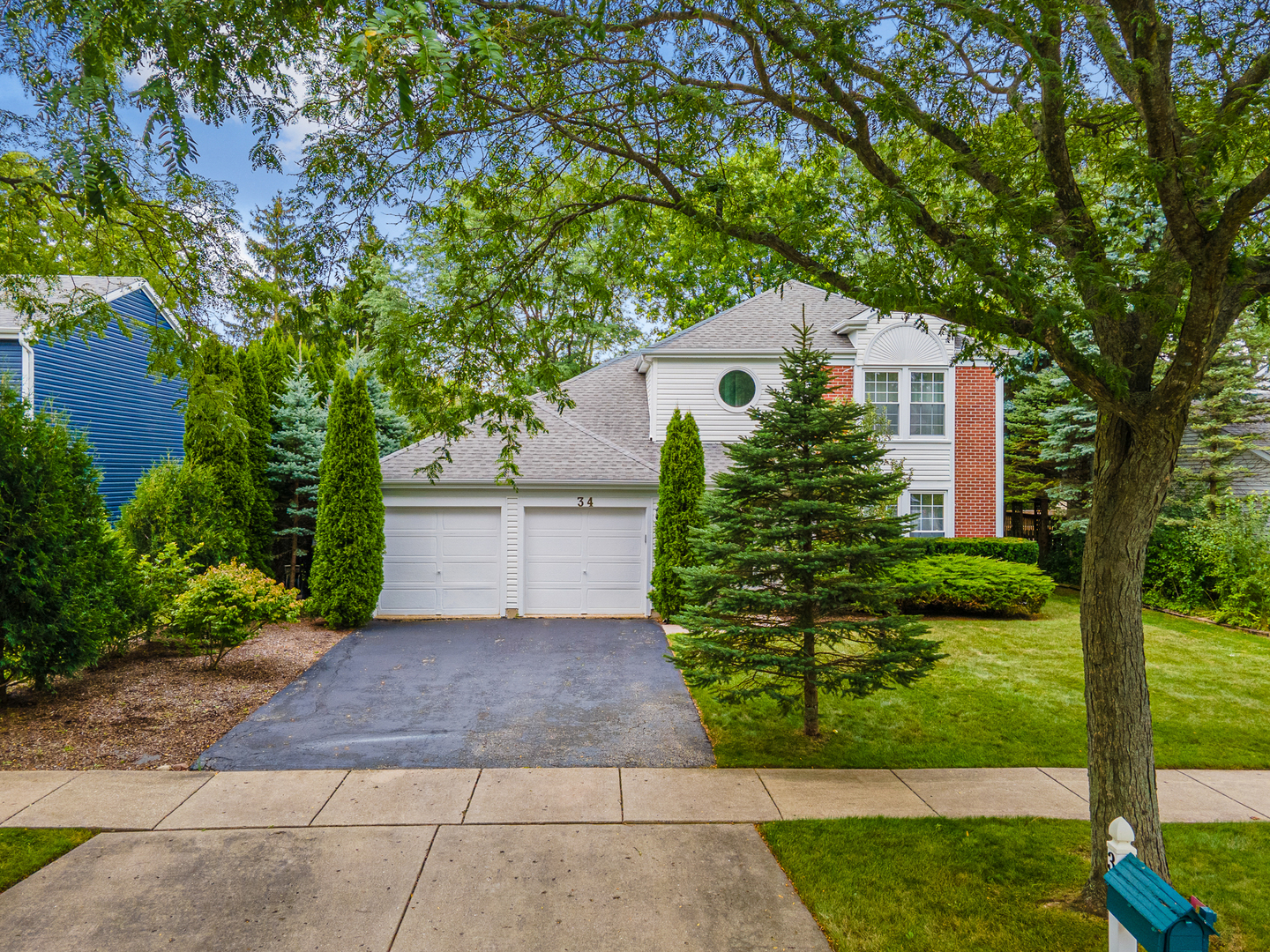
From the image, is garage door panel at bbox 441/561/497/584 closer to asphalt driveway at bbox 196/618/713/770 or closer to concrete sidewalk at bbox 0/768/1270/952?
asphalt driveway at bbox 196/618/713/770

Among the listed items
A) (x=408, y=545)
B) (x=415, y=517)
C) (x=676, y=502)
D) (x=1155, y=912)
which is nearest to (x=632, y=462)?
(x=676, y=502)

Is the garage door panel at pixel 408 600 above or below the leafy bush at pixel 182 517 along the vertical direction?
below

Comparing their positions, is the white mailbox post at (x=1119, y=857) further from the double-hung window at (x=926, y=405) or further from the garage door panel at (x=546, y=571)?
the double-hung window at (x=926, y=405)

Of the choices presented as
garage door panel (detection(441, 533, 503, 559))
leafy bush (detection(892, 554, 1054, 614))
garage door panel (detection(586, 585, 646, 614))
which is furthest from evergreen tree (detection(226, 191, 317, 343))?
leafy bush (detection(892, 554, 1054, 614))

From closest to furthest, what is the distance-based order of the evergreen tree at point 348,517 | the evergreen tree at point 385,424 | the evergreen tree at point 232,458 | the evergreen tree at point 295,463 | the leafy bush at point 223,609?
1. the leafy bush at point 223,609
2. the evergreen tree at point 348,517
3. the evergreen tree at point 232,458
4. the evergreen tree at point 295,463
5. the evergreen tree at point 385,424

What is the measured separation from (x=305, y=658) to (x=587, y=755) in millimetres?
5265

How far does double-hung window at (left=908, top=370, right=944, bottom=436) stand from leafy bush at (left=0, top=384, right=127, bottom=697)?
1388 centimetres

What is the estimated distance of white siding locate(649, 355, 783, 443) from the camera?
14812mm

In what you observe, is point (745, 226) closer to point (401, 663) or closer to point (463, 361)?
point (463, 361)

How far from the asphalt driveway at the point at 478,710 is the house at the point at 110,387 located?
7.26 m

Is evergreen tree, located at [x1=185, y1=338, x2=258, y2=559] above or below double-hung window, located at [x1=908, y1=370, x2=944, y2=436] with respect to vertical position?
below

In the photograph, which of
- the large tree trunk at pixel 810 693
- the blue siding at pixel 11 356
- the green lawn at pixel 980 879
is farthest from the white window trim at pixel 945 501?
the blue siding at pixel 11 356

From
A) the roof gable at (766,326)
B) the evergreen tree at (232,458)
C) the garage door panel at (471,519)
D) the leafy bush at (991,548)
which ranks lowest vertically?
the leafy bush at (991,548)

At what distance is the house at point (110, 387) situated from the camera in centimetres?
1254
